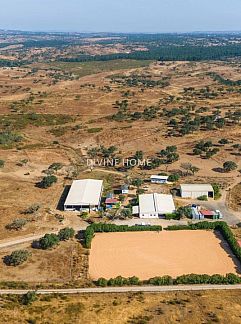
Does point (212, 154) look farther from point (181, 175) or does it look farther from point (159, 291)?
point (159, 291)

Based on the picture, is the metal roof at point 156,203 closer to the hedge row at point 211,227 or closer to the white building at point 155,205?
the white building at point 155,205

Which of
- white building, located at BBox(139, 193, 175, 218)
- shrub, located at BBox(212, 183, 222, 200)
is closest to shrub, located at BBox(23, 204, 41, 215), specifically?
white building, located at BBox(139, 193, 175, 218)

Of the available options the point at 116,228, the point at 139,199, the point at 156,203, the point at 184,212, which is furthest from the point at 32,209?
the point at 184,212

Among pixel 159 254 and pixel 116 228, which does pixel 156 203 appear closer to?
pixel 116 228

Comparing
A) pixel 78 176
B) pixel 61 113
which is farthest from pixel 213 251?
pixel 61 113

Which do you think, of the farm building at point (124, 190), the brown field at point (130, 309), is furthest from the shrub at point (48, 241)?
the farm building at point (124, 190)

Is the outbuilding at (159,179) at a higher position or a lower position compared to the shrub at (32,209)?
higher

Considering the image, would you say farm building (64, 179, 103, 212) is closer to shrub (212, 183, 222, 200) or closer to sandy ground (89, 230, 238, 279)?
sandy ground (89, 230, 238, 279)
